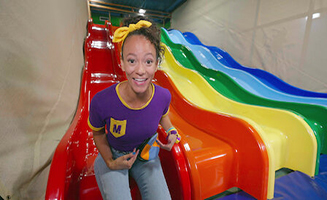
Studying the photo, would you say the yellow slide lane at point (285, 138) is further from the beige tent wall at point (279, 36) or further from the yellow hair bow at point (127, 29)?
the beige tent wall at point (279, 36)

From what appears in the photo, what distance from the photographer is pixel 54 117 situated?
0.98 meters

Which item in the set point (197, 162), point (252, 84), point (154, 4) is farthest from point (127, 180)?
point (154, 4)

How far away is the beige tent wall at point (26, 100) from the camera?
0.57 metres

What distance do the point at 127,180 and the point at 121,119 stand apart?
285 mm

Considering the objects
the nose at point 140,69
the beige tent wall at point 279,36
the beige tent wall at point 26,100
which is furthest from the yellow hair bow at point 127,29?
the beige tent wall at point 279,36

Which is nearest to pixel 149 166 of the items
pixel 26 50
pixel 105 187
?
pixel 105 187

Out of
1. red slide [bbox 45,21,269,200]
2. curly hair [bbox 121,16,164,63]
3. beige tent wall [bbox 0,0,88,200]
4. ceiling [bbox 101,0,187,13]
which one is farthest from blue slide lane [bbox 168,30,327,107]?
ceiling [bbox 101,0,187,13]

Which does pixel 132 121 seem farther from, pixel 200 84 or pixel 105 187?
pixel 200 84

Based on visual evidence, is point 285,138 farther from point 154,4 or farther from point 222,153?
point 154,4

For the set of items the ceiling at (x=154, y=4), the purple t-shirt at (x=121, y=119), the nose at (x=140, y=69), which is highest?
the ceiling at (x=154, y=4)

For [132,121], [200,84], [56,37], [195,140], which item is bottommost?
[195,140]

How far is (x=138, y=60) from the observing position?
682 millimetres

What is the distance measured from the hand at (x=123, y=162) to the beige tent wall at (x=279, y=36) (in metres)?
2.89

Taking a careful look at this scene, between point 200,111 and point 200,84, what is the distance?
865 millimetres
